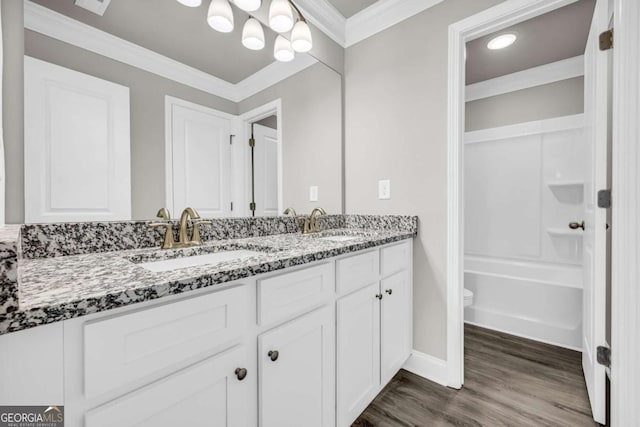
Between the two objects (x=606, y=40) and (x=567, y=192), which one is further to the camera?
(x=567, y=192)

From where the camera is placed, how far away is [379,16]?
1892 mm

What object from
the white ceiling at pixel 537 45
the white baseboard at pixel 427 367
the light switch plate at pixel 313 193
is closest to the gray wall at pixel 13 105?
the light switch plate at pixel 313 193

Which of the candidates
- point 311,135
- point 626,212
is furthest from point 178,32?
point 626,212

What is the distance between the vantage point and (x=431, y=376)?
168 centimetres

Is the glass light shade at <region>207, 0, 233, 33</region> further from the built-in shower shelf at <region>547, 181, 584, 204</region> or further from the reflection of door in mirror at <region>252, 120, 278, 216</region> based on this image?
the built-in shower shelf at <region>547, 181, 584, 204</region>

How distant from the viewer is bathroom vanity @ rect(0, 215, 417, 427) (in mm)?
487

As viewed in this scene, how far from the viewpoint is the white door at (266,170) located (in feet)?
5.12

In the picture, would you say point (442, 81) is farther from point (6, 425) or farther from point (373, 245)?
point (6, 425)

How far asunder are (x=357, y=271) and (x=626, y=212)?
42.6 inches

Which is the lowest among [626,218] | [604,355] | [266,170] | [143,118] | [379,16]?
[604,355]

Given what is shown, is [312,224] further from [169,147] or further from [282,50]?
[282,50]

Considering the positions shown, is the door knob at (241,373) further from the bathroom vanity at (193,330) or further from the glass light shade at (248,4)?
the glass light shade at (248,4)

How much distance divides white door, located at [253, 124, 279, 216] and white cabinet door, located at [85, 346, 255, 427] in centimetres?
93

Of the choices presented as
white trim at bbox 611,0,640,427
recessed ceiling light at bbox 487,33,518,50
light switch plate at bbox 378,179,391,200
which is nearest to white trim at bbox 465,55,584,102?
recessed ceiling light at bbox 487,33,518,50
